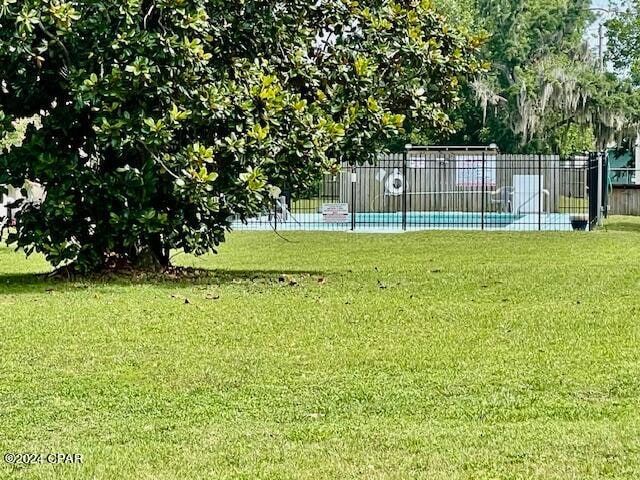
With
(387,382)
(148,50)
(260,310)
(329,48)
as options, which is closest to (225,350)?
(387,382)

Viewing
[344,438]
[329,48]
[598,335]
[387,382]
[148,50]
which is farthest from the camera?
[329,48]

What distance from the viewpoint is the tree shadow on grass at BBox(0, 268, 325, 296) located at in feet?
38.7

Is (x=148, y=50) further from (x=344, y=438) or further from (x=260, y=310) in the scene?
(x=344, y=438)

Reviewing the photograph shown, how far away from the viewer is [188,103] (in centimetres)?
1147

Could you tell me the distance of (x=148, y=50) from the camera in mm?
11031

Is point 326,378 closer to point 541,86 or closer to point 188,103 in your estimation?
point 188,103

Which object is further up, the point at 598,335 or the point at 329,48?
the point at 329,48

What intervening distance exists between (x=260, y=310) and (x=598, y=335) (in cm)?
315

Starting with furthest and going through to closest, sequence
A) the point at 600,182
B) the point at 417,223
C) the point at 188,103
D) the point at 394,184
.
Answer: the point at 394,184 < the point at 417,223 < the point at 600,182 < the point at 188,103

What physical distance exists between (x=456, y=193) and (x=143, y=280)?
21.8m

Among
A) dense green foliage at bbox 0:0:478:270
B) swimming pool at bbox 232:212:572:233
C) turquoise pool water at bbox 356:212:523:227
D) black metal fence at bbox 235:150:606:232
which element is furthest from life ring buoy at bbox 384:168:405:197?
dense green foliage at bbox 0:0:478:270

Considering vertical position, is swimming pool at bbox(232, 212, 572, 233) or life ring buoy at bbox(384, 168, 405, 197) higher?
life ring buoy at bbox(384, 168, 405, 197)

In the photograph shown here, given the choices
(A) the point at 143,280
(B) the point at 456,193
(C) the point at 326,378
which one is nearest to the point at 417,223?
(B) the point at 456,193

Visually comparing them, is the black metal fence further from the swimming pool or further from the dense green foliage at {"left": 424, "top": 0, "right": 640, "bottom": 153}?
the dense green foliage at {"left": 424, "top": 0, "right": 640, "bottom": 153}
